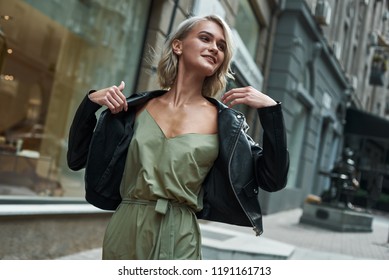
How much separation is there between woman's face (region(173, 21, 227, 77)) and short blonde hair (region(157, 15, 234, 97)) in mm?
12

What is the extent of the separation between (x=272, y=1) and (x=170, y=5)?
1179mm

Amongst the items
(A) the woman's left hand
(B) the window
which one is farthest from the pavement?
(A) the woman's left hand

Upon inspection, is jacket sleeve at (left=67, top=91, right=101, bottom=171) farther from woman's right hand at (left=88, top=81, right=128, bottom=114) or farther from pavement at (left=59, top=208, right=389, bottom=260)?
pavement at (left=59, top=208, right=389, bottom=260)

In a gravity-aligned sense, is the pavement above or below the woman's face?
below

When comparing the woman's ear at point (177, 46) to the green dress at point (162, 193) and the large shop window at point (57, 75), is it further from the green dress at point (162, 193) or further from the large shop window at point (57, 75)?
the large shop window at point (57, 75)

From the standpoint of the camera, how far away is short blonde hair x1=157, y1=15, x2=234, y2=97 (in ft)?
4.10

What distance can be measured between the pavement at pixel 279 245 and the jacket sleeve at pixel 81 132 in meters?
1.78

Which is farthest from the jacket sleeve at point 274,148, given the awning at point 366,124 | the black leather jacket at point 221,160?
the awning at point 366,124

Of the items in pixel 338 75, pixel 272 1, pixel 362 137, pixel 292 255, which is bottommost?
pixel 292 255

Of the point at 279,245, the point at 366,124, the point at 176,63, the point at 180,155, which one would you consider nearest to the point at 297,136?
the point at 366,124

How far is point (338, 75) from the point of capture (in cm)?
403
